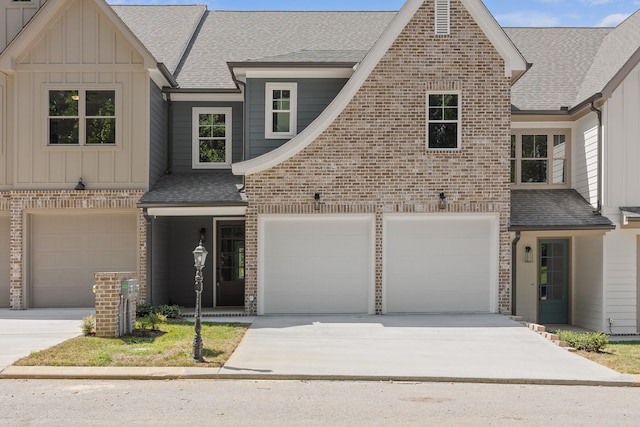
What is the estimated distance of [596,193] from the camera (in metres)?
15.8

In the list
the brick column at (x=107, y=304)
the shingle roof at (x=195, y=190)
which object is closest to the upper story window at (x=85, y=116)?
the shingle roof at (x=195, y=190)

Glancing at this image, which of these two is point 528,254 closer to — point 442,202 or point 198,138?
point 442,202

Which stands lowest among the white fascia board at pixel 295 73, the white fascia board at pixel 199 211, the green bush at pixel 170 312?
the green bush at pixel 170 312

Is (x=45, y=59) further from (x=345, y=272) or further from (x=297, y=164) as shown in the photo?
(x=345, y=272)

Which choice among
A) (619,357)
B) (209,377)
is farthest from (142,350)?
(619,357)

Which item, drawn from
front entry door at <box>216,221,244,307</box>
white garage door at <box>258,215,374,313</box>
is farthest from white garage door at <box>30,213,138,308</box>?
white garage door at <box>258,215,374,313</box>

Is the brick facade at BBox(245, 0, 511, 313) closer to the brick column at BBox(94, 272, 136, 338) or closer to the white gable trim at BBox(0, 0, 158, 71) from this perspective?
the brick column at BBox(94, 272, 136, 338)

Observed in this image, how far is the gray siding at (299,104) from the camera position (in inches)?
632

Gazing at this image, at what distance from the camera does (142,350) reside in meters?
10.6

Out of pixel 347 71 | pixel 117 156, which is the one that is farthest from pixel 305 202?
pixel 117 156

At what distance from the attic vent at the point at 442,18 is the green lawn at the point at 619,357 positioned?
26.0 ft

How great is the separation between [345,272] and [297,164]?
9.37 feet

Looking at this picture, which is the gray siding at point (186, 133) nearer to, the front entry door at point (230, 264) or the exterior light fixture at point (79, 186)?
the front entry door at point (230, 264)

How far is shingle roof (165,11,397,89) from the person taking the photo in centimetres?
1808
